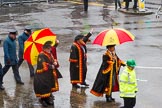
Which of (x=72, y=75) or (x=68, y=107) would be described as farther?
(x=72, y=75)

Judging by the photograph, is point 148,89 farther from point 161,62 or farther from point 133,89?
point 161,62

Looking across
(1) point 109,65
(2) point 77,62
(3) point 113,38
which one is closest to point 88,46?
(2) point 77,62

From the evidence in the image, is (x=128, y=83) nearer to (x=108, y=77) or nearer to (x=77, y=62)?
(x=108, y=77)

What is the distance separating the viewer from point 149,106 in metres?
9.91

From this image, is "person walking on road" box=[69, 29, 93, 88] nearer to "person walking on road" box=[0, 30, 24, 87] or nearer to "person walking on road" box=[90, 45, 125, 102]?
"person walking on road" box=[90, 45, 125, 102]

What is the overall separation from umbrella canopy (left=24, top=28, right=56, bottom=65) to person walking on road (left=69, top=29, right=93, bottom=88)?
866mm

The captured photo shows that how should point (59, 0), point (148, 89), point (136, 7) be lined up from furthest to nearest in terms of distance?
point (59, 0)
point (136, 7)
point (148, 89)

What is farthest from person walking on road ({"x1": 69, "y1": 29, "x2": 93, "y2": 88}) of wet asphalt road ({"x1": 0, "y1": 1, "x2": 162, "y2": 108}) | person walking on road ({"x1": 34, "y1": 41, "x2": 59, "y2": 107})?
person walking on road ({"x1": 34, "y1": 41, "x2": 59, "y2": 107})

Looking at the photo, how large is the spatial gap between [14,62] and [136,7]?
1652 centimetres

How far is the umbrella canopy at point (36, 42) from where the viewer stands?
1030cm

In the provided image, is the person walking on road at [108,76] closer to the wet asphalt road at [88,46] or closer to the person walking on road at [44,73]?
the wet asphalt road at [88,46]

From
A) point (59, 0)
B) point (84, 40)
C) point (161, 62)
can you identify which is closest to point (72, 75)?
point (84, 40)

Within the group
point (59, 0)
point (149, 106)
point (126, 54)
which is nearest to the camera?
point (149, 106)

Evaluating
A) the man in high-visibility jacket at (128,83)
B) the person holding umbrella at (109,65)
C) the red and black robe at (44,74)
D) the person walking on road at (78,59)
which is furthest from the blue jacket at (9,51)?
the man in high-visibility jacket at (128,83)
